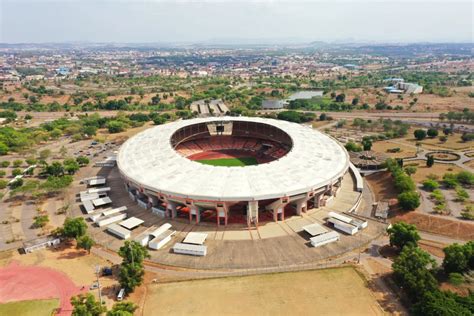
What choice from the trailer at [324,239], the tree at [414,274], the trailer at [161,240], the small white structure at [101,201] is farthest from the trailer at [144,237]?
the tree at [414,274]

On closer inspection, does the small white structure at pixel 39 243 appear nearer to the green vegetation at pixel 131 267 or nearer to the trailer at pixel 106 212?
the trailer at pixel 106 212

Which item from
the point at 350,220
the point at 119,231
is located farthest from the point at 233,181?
the point at 350,220

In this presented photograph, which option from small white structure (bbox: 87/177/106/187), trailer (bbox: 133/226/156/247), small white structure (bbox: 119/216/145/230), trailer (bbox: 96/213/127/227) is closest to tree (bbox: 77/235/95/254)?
trailer (bbox: 133/226/156/247)

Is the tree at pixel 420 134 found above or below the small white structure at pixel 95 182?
above

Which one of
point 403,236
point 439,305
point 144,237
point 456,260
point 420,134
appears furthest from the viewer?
point 420,134

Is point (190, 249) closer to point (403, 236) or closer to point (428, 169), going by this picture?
point (403, 236)

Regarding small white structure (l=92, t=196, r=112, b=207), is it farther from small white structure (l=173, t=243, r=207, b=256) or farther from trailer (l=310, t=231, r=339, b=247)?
trailer (l=310, t=231, r=339, b=247)
